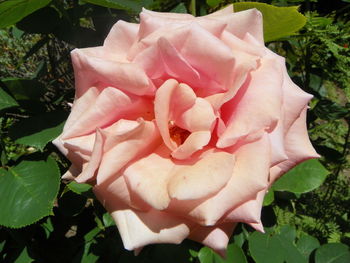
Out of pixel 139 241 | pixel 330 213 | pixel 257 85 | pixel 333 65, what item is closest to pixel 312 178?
pixel 333 65

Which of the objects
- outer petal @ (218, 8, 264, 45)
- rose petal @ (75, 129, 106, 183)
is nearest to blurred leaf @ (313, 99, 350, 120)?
outer petal @ (218, 8, 264, 45)

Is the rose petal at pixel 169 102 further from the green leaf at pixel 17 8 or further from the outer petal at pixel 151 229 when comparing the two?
the green leaf at pixel 17 8

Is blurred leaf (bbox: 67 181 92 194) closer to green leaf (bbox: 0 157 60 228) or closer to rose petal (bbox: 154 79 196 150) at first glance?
green leaf (bbox: 0 157 60 228)

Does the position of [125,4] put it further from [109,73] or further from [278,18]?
[278,18]

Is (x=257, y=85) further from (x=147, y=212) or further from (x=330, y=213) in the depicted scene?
(x=330, y=213)

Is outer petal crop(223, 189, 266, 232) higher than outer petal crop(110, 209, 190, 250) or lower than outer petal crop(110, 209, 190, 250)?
higher

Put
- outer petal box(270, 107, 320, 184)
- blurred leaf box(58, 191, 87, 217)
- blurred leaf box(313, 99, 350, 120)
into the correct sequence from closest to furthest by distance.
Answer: outer petal box(270, 107, 320, 184) < blurred leaf box(58, 191, 87, 217) < blurred leaf box(313, 99, 350, 120)

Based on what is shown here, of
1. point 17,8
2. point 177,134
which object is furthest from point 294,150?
point 17,8
